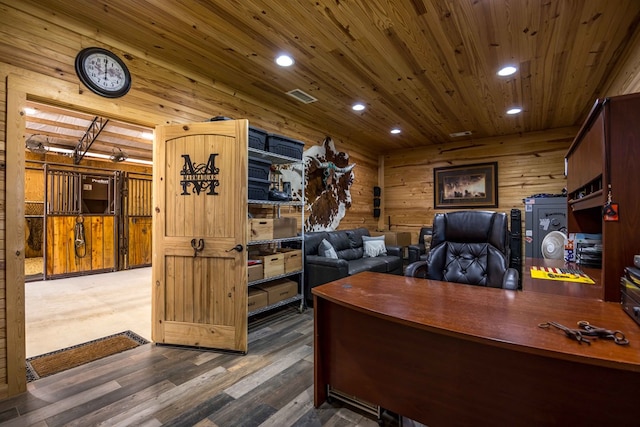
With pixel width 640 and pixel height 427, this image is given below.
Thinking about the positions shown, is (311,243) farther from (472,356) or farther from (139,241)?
(139,241)

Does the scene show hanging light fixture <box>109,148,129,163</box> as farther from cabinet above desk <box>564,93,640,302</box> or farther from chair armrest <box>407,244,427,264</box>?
cabinet above desk <box>564,93,640,302</box>

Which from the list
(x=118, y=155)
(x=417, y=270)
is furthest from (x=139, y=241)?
(x=417, y=270)

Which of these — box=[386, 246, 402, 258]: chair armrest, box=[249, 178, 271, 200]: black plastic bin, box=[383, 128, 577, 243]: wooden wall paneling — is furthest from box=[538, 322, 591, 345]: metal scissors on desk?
box=[383, 128, 577, 243]: wooden wall paneling

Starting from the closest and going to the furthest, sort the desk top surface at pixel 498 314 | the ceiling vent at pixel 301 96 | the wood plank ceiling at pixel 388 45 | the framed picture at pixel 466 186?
the desk top surface at pixel 498 314
the wood plank ceiling at pixel 388 45
the ceiling vent at pixel 301 96
the framed picture at pixel 466 186

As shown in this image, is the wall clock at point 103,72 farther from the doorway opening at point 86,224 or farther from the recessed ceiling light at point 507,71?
the recessed ceiling light at point 507,71

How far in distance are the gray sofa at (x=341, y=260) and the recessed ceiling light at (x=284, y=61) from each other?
7.13ft

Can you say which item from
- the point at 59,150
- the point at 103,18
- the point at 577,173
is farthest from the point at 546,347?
the point at 59,150

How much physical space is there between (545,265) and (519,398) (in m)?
1.92

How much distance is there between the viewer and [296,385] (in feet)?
7.04

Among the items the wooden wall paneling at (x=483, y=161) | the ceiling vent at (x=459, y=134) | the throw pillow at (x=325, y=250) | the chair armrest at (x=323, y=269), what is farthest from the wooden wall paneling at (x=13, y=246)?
the wooden wall paneling at (x=483, y=161)

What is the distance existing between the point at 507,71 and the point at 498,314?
9.52 feet

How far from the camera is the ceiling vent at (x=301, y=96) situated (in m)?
3.70

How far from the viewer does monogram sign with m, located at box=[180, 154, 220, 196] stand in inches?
108

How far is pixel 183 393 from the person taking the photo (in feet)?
6.73
